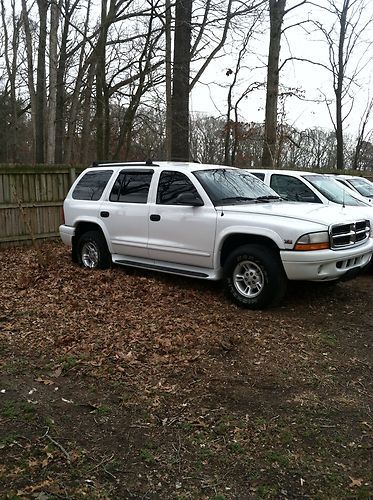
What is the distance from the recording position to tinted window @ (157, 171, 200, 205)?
675 cm

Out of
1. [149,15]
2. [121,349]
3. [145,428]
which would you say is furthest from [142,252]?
[149,15]

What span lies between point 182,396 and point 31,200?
819cm

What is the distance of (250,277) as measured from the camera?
237 inches

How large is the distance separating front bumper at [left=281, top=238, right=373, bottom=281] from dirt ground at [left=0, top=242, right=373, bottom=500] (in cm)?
52

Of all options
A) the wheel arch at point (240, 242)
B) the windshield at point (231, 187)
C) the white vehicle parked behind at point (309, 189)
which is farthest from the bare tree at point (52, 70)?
the wheel arch at point (240, 242)

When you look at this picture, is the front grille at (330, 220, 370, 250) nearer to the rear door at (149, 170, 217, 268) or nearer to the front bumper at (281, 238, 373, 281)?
the front bumper at (281, 238, 373, 281)

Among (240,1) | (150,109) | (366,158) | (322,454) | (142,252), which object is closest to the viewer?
(322,454)

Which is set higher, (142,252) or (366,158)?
(366,158)

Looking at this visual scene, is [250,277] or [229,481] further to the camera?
[250,277]

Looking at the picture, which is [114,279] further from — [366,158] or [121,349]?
[366,158]

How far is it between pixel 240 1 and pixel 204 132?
76.7 ft

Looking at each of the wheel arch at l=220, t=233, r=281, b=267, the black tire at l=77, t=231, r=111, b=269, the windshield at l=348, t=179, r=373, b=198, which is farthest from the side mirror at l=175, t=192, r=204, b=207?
the windshield at l=348, t=179, r=373, b=198

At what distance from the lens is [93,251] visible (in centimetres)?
802

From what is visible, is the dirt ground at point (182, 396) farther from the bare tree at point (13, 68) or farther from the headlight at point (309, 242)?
the bare tree at point (13, 68)
